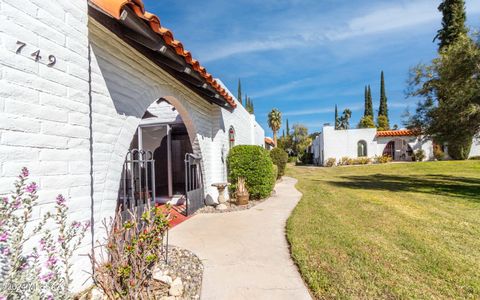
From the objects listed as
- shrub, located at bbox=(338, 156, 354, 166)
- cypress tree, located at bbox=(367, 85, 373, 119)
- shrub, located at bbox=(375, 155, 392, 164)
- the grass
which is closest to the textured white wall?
the grass

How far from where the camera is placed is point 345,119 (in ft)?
182

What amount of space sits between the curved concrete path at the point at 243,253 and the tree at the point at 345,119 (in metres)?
51.8

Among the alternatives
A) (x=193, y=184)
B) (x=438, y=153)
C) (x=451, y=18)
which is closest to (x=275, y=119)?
(x=438, y=153)

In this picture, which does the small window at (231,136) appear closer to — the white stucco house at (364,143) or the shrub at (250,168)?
the shrub at (250,168)

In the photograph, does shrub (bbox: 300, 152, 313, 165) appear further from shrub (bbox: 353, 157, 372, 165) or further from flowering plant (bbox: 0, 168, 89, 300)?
flowering plant (bbox: 0, 168, 89, 300)

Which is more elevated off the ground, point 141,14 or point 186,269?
point 141,14

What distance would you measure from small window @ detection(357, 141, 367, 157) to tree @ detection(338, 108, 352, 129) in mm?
22812

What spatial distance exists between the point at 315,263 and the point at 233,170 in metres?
6.02

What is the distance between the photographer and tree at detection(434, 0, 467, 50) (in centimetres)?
2083

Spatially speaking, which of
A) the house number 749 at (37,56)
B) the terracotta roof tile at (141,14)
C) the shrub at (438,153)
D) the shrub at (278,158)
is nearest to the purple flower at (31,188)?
the house number 749 at (37,56)

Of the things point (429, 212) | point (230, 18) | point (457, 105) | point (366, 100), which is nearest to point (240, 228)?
point (429, 212)

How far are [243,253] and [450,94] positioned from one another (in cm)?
1351

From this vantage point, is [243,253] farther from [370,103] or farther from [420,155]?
[370,103]

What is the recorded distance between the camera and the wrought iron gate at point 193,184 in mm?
7543
